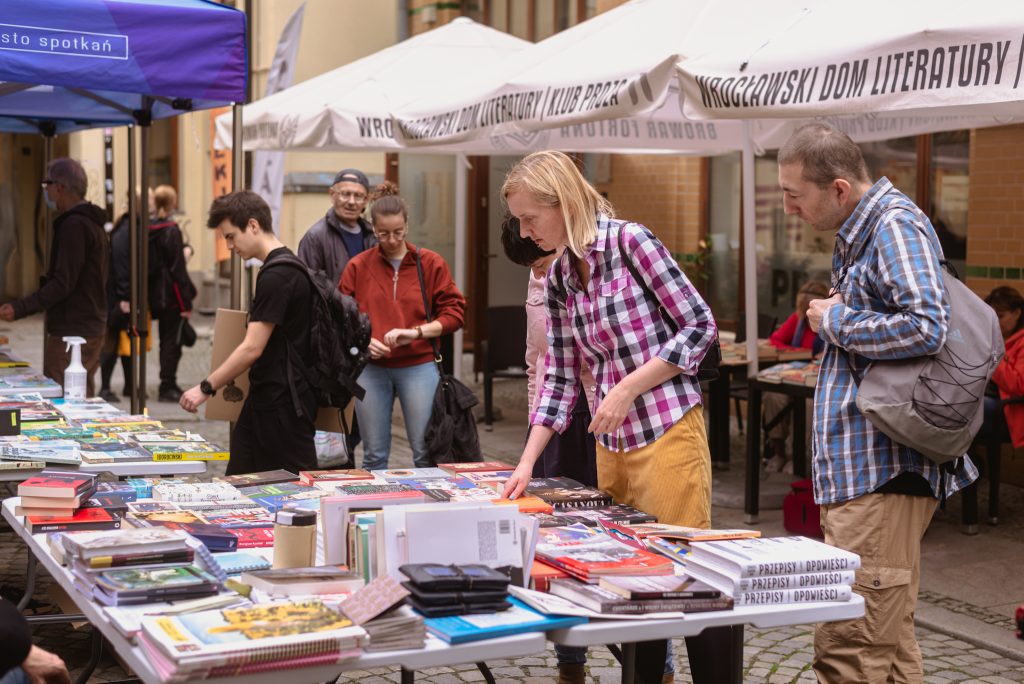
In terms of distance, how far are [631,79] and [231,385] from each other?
228cm

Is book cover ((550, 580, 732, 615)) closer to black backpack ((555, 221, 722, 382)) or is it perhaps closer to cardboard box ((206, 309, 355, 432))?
black backpack ((555, 221, 722, 382))

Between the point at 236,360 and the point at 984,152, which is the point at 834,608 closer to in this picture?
the point at 236,360

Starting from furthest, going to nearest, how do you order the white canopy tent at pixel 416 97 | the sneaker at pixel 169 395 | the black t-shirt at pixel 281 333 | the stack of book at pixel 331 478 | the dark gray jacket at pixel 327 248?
the sneaker at pixel 169 395 < the white canopy tent at pixel 416 97 < the dark gray jacket at pixel 327 248 < the black t-shirt at pixel 281 333 < the stack of book at pixel 331 478

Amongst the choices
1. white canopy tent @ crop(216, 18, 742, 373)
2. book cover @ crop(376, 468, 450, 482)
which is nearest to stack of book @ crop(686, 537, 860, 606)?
book cover @ crop(376, 468, 450, 482)

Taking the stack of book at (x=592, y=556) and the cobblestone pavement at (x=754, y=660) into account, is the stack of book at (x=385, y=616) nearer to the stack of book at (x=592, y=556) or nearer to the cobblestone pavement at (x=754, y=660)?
the stack of book at (x=592, y=556)

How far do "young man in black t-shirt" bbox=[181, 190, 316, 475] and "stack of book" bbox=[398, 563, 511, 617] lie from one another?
274 centimetres

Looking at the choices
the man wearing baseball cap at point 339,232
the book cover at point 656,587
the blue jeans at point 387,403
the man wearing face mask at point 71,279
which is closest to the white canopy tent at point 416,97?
the man wearing baseball cap at point 339,232

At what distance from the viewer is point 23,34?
18.4 ft

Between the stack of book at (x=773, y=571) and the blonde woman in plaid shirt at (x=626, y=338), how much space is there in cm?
65

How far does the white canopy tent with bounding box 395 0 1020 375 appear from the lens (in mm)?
6051

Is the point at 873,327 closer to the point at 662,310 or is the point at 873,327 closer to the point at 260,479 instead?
the point at 662,310

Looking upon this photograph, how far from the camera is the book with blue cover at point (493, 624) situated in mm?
2740

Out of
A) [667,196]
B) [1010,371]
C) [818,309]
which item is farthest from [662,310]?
[667,196]

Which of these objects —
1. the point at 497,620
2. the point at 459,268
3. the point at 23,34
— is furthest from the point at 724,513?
the point at 497,620
